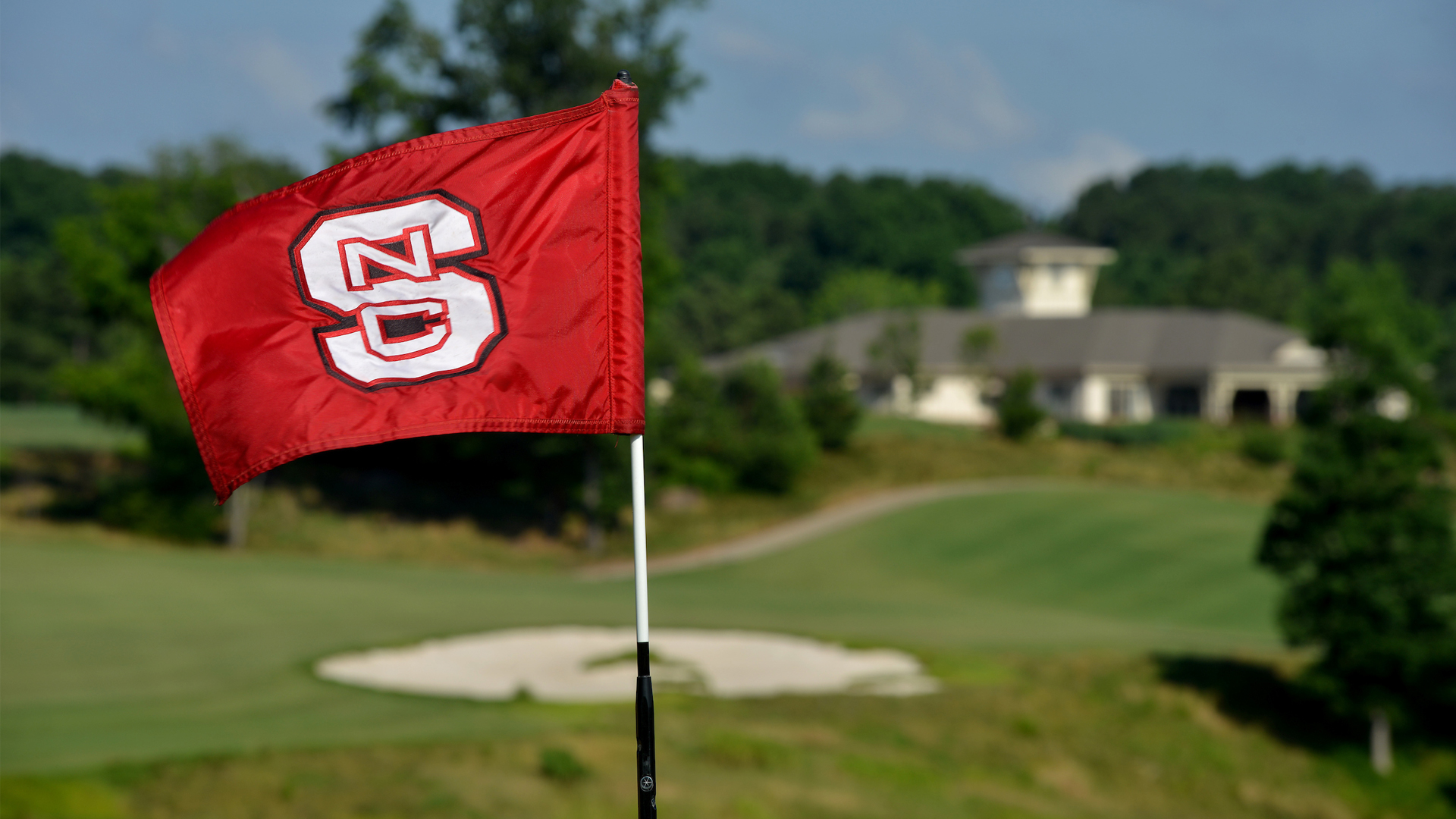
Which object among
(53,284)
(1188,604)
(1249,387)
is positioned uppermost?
(53,284)

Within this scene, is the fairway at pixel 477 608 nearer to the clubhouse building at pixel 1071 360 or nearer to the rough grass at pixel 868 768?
the rough grass at pixel 868 768

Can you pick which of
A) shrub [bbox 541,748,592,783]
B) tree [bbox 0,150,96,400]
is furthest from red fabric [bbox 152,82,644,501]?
tree [bbox 0,150,96,400]

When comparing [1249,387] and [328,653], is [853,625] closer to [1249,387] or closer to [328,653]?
[328,653]

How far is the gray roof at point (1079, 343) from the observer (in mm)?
61875

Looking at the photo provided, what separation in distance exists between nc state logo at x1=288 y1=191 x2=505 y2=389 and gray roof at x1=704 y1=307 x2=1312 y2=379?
53798 millimetres

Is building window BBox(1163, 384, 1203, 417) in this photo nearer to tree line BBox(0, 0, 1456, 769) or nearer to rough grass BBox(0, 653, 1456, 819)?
tree line BBox(0, 0, 1456, 769)

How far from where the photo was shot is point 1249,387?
61.6 metres

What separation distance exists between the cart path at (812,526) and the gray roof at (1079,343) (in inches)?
566

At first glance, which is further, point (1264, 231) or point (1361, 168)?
point (1361, 168)

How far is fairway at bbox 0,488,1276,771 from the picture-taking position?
17.2 m

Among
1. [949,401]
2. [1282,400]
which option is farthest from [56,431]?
[1282,400]

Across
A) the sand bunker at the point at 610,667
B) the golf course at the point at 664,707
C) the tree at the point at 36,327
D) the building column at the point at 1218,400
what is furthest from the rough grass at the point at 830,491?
the tree at the point at 36,327

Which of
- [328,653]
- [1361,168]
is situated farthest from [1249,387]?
[1361,168]

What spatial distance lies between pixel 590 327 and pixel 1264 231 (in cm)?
12491
